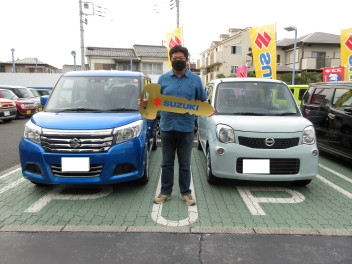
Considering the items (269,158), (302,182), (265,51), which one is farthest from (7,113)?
(302,182)

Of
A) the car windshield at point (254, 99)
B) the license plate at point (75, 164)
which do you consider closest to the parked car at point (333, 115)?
the car windshield at point (254, 99)

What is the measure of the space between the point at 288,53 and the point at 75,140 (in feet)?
107

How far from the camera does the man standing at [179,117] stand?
10.0 ft

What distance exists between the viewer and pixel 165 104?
299cm

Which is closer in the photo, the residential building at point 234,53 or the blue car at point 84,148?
the blue car at point 84,148

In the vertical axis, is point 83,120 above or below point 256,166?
above

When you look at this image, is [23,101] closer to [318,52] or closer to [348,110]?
[348,110]

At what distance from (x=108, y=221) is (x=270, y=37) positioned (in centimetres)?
877

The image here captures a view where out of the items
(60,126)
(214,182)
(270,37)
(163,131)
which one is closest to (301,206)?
(214,182)

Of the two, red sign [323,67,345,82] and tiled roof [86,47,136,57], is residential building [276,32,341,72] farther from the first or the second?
tiled roof [86,47,136,57]

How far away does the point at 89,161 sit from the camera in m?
3.22

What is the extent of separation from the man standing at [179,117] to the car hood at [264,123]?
70 cm

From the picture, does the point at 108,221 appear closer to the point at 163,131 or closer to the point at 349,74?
the point at 163,131

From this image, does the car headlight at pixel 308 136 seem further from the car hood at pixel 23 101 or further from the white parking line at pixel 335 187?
the car hood at pixel 23 101
